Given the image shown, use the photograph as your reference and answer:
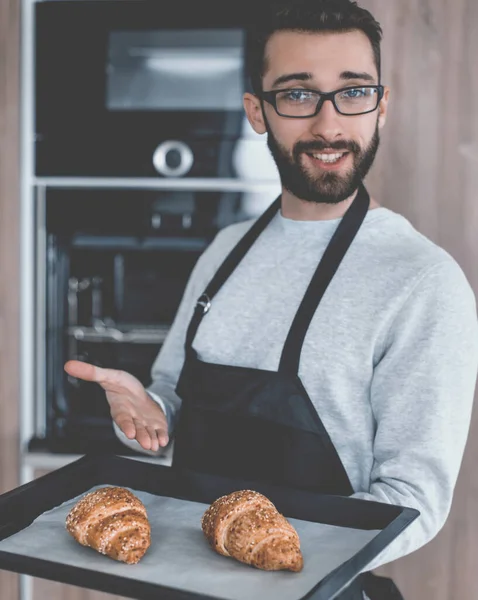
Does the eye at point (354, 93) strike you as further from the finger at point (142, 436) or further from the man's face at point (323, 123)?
the finger at point (142, 436)

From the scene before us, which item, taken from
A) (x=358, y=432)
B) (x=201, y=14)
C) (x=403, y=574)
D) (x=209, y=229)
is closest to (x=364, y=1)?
(x=201, y=14)

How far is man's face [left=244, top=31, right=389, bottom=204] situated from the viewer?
1189 millimetres

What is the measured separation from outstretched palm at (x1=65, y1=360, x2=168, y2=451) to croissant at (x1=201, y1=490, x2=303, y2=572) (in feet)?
0.81

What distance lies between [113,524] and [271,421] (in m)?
0.35

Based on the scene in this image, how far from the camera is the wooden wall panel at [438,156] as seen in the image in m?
1.80

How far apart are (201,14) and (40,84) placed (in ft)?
1.37

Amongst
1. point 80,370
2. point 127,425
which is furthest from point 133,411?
point 80,370

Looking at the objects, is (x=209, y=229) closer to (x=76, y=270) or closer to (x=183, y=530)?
(x=76, y=270)

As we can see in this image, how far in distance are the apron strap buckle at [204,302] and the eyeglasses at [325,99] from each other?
1.11ft

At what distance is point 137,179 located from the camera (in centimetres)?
189

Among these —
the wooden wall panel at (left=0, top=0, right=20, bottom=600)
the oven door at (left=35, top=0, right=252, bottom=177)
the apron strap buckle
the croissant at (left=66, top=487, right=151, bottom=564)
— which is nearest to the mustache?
the apron strap buckle

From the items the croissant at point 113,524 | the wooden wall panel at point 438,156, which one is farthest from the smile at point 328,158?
the wooden wall panel at point 438,156

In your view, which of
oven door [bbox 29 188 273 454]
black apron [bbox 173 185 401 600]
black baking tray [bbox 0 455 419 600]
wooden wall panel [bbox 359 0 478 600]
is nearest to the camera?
black baking tray [bbox 0 455 419 600]

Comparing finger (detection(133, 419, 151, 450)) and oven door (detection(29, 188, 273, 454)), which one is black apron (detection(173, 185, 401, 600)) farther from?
oven door (detection(29, 188, 273, 454))
